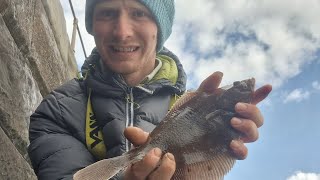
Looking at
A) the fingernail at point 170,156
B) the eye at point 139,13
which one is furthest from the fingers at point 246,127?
the eye at point 139,13

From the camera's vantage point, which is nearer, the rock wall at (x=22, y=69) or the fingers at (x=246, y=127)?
the fingers at (x=246, y=127)

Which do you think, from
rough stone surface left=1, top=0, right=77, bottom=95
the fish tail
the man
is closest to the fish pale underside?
the fish tail

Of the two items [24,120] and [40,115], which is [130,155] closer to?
[40,115]

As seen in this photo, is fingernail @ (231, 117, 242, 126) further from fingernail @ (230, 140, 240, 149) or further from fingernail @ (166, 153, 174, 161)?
fingernail @ (166, 153, 174, 161)

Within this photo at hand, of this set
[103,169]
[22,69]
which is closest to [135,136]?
[103,169]

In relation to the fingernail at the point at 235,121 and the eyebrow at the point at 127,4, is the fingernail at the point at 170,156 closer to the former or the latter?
the fingernail at the point at 235,121
